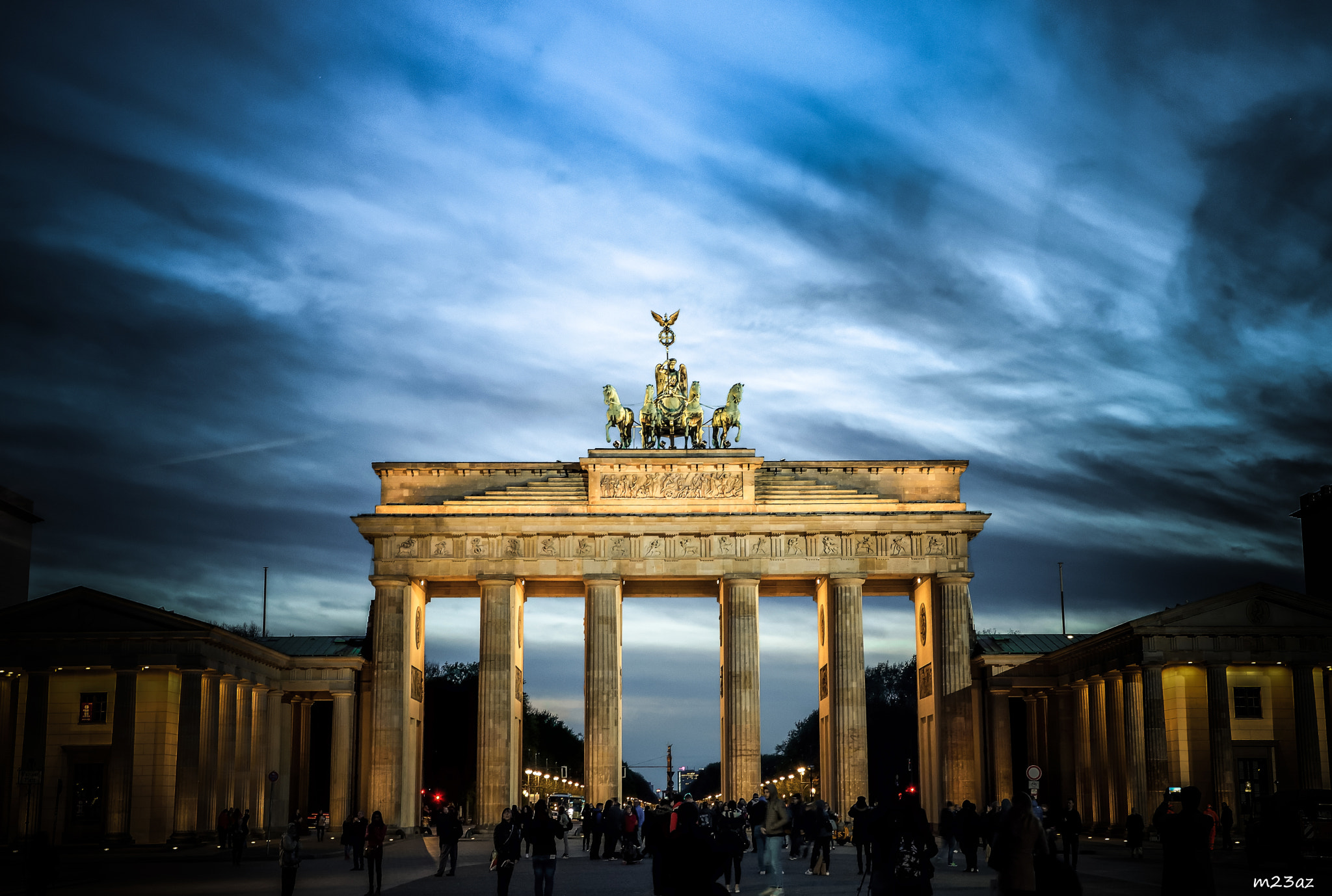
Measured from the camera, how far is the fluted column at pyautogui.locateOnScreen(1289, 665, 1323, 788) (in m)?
49.0

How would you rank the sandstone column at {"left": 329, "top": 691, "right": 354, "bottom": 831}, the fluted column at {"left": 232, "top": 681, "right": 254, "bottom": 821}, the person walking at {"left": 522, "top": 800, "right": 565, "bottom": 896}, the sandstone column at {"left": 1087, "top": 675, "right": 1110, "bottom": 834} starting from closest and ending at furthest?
1. the person walking at {"left": 522, "top": 800, "right": 565, "bottom": 896}
2. the sandstone column at {"left": 1087, "top": 675, "right": 1110, "bottom": 834}
3. the fluted column at {"left": 232, "top": 681, "right": 254, "bottom": 821}
4. the sandstone column at {"left": 329, "top": 691, "right": 354, "bottom": 831}

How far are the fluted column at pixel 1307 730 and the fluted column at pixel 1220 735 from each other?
78cm

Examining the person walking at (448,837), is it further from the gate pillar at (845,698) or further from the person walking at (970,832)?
the gate pillar at (845,698)

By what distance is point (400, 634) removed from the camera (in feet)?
219

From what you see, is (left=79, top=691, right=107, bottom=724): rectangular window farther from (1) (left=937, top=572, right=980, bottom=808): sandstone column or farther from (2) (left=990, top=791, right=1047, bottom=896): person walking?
(2) (left=990, top=791, right=1047, bottom=896): person walking

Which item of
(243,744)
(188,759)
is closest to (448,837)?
(188,759)

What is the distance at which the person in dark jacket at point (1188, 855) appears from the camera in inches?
647

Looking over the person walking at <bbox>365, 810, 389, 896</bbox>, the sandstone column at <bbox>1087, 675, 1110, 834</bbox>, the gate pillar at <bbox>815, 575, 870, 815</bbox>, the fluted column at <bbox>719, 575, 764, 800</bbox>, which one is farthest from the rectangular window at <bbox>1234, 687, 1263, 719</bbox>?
the person walking at <bbox>365, 810, 389, 896</bbox>

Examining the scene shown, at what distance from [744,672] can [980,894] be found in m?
38.5

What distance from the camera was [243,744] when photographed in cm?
6088

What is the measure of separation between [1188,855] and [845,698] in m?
49.8

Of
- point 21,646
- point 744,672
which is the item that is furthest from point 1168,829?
point 744,672

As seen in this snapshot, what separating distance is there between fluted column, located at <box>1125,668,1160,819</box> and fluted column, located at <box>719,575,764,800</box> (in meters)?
18.2

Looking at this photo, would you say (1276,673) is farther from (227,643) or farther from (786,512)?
(227,643)
